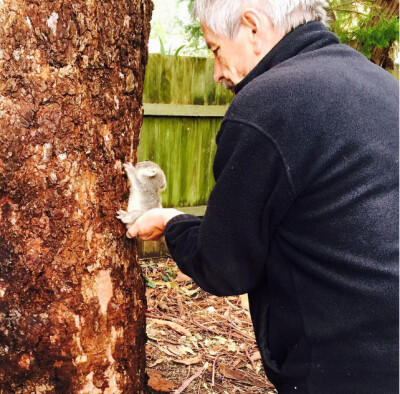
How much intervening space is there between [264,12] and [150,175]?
104 centimetres

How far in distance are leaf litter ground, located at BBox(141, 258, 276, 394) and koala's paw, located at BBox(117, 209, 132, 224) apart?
1.37 meters

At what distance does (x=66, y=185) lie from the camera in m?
1.83

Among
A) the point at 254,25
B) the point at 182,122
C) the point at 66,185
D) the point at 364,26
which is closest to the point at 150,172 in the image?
the point at 66,185

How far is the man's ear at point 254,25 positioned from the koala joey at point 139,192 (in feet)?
2.43

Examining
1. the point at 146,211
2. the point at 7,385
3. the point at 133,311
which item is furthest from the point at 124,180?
the point at 7,385

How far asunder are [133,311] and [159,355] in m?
1.45

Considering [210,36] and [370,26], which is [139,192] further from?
[370,26]

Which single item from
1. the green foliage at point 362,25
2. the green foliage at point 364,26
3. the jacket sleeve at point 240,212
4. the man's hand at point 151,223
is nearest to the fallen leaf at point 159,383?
the man's hand at point 151,223

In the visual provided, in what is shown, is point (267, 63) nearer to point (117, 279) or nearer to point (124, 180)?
point (124, 180)

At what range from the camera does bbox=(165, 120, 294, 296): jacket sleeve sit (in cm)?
142

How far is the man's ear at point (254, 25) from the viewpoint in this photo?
163cm

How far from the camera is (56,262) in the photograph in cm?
186

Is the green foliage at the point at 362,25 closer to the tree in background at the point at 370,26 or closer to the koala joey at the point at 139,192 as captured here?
the tree in background at the point at 370,26

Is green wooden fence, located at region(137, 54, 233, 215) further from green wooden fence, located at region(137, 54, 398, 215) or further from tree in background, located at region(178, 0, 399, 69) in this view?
tree in background, located at region(178, 0, 399, 69)
